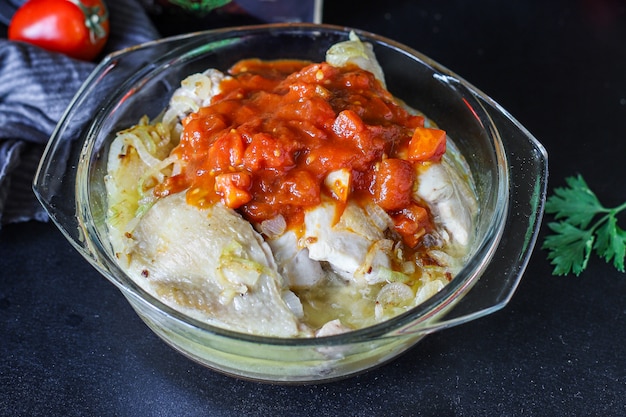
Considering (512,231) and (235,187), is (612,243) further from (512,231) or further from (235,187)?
(235,187)

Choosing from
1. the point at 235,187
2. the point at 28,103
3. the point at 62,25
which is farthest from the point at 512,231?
the point at 62,25

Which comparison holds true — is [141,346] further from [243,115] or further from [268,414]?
[243,115]

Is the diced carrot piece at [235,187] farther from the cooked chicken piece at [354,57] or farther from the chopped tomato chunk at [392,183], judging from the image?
the cooked chicken piece at [354,57]

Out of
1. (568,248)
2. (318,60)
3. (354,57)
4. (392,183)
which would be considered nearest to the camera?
(392,183)

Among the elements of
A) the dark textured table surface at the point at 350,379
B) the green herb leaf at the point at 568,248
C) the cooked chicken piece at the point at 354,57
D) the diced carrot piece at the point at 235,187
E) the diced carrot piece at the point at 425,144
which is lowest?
the dark textured table surface at the point at 350,379

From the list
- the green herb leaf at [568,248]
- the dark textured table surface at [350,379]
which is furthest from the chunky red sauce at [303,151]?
the green herb leaf at [568,248]

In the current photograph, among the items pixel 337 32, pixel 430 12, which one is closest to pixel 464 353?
pixel 337 32

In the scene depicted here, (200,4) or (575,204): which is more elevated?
(200,4)
